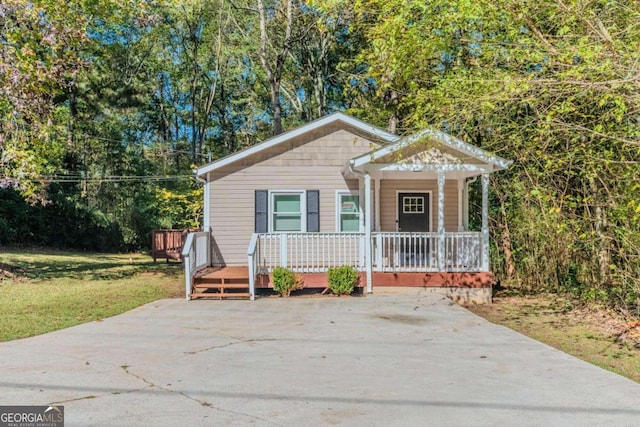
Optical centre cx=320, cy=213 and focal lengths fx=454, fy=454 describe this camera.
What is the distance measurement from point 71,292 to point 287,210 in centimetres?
553

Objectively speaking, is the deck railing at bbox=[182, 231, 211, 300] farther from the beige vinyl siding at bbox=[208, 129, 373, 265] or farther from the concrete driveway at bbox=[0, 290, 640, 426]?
the concrete driveway at bbox=[0, 290, 640, 426]

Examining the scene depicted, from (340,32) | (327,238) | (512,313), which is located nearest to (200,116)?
(340,32)

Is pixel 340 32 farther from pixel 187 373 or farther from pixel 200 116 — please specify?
pixel 187 373

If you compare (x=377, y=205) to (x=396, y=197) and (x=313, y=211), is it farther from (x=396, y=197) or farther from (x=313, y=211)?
(x=313, y=211)

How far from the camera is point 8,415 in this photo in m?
3.52

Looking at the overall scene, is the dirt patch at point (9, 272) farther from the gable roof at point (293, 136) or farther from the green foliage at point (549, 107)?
the green foliage at point (549, 107)

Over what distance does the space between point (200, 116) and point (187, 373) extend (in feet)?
83.6

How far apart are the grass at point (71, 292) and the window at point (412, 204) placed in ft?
20.1

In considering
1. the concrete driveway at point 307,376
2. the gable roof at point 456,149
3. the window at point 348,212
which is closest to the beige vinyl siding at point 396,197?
the window at point 348,212

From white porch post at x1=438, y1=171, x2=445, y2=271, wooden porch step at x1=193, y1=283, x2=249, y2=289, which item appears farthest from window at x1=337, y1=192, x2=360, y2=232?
wooden porch step at x1=193, y1=283, x2=249, y2=289

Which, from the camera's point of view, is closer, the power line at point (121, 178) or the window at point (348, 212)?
the window at point (348, 212)

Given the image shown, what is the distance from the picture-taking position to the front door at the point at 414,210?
11969 mm

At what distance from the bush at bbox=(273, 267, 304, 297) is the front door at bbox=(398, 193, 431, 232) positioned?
11.3 feet

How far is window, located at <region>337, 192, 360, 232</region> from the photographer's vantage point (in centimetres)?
1158
